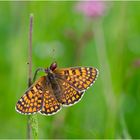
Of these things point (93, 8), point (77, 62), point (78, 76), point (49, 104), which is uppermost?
point (93, 8)

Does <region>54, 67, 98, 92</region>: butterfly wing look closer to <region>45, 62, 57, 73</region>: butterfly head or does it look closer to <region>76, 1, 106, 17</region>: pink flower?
<region>45, 62, 57, 73</region>: butterfly head

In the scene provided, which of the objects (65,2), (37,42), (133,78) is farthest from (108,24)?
(133,78)

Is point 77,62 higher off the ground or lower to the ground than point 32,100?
higher

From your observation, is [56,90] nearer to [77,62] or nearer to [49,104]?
[49,104]

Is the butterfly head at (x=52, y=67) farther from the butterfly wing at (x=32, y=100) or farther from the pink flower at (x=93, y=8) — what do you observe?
the pink flower at (x=93, y=8)

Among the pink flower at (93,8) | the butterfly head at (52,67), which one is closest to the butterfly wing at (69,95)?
the butterfly head at (52,67)

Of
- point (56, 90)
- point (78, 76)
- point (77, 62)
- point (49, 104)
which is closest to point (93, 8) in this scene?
point (77, 62)

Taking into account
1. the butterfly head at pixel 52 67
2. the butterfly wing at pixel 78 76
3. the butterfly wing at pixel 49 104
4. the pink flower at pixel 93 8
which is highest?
the pink flower at pixel 93 8
